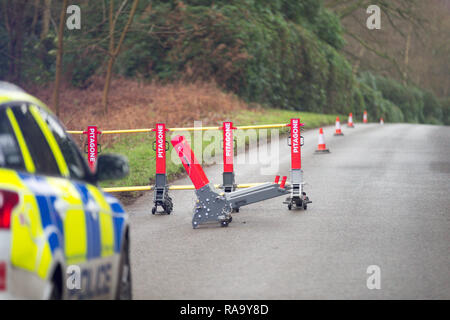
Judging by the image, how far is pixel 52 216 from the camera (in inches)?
190

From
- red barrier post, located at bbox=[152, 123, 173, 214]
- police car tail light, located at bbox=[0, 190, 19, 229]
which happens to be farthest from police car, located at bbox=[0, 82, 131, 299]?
red barrier post, located at bbox=[152, 123, 173, 214]

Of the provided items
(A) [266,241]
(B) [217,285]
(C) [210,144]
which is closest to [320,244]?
(A) [266,241]

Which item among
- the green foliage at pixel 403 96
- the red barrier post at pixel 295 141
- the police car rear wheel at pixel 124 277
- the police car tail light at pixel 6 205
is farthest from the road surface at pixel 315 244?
the green foliage at pixel 403 96

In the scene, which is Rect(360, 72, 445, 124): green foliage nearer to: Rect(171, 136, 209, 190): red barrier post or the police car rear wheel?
Rect(171, 136, 209, 190): red barrier post

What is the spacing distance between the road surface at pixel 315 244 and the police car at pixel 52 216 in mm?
1978

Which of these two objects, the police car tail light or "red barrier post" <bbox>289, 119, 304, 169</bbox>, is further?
"red barrier post" <bbox>289, 119, 304, 169</bbox>

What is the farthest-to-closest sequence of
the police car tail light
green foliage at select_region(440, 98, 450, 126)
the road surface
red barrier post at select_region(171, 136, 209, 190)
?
green foliage at select_region(440, 98, 450, 126)
red barrier post at select_region(171, 136, 209, 190)
the road surface
the police car tail light

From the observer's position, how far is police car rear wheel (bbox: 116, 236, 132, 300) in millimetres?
6348

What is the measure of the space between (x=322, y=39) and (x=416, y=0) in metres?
8.18

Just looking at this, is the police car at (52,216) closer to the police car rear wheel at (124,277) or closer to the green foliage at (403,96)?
the police car rear wheel at (124,277)

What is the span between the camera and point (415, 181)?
60.7ft

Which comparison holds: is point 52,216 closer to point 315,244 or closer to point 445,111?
point 315,244

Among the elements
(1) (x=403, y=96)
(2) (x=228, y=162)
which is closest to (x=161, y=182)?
(2) (x=228, y=162)

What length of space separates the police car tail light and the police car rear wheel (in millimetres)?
2062
